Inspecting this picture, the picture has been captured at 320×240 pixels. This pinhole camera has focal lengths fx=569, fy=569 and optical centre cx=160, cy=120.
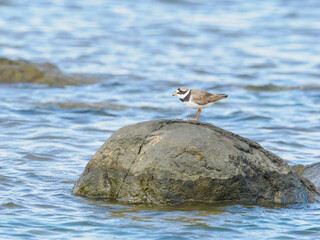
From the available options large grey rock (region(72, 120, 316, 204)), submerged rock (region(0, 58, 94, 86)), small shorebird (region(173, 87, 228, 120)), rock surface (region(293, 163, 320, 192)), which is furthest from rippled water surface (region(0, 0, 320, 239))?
small shorebird (region(173, 87, 228, 120))

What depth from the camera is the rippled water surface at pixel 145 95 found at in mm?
6465

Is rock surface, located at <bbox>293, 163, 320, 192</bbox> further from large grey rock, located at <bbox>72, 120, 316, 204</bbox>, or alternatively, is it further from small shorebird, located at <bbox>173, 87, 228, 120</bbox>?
small shorebird, located at <bbox>173, 87, 228, 120</bbox>

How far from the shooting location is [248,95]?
50.3ft

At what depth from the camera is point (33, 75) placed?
16.4 meters

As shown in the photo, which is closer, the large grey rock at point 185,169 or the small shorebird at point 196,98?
the large grey rock at point 185,169

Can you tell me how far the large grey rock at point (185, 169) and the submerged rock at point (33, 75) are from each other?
9.17 meters

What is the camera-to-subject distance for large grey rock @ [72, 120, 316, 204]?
268 inches

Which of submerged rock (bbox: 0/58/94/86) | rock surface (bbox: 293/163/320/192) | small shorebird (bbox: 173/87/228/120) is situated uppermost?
submerged rock (bbox: 0/58/94/86)

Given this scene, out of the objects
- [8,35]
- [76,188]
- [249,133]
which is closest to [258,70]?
[249,133]

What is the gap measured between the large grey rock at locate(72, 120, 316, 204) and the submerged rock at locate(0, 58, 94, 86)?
9172 millimetres

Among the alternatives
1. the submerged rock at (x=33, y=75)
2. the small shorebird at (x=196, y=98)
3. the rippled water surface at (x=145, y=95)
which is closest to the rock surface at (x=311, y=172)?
the rippled water surface at (x=145, y=95)

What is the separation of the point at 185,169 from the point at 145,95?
8421 millimetres

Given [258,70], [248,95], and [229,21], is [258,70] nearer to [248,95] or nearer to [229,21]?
[248,95]

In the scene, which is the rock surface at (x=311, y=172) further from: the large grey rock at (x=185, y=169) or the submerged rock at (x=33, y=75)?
the submerged rock at (x=33, y=75)
